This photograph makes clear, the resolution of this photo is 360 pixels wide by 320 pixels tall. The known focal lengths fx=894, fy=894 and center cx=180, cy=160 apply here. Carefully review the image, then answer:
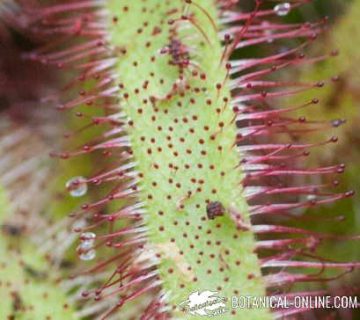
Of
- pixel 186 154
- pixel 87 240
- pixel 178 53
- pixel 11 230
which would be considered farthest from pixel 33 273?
pixel 178 53

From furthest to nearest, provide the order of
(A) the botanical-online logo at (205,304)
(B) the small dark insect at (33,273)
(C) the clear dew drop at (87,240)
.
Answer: (B) the small dark insect at (33,273)
(C) the clear dew drop at (87,240)
(A) the botanical-online logo at (205,304)

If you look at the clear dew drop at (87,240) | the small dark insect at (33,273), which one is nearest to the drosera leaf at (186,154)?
the clear dew drop at (87,240)

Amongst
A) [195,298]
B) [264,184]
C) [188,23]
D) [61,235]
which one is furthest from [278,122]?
[61,235]

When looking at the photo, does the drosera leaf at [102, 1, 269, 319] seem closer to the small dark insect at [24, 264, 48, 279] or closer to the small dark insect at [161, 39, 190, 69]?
the small dark insect at [161, 39, 190, 69]

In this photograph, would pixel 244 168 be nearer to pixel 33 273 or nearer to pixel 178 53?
pixel 178 53

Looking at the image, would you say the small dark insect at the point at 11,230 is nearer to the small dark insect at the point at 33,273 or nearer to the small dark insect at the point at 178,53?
the small dark insect at the point at 33,273

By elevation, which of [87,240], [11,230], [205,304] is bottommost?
[205,304]

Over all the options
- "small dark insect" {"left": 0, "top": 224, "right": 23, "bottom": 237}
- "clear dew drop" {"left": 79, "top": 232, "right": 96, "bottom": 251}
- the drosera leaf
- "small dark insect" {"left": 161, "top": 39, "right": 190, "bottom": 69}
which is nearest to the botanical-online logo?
the drosera leaf

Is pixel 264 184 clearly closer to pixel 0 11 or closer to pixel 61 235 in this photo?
pixel 61 235
